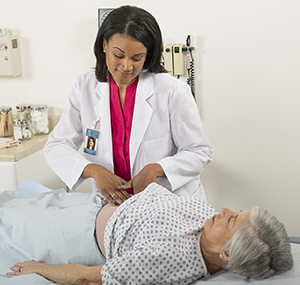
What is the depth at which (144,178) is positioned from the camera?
1.62 metres

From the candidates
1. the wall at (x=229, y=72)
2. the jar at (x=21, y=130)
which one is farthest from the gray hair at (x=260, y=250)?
the jar at (x=21, y=130)

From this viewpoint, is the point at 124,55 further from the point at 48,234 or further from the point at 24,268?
the point at 24,268

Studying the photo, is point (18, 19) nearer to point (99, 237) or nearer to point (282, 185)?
point (99, 237)

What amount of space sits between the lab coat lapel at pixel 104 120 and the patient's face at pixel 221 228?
0.61 meters

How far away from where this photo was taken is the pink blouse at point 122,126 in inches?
71.1

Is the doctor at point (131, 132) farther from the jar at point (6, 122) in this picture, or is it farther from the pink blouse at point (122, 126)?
the jar at point (6, 122)

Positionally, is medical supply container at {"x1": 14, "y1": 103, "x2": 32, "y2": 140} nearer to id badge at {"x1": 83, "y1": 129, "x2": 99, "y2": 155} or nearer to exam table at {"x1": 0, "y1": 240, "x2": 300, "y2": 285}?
id badge at {"x1": 83, "y1": 129, "x2": 99, "y2": 155}

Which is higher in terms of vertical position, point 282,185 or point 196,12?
point 196,12

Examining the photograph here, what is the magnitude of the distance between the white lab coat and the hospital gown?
0.21 meters

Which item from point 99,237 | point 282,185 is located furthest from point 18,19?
point 282,185

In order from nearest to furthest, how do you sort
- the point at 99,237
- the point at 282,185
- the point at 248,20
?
the point at 99,237 < the point at 248,20 < the point at 282,185

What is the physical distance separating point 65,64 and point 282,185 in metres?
1.77

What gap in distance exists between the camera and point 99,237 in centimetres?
154

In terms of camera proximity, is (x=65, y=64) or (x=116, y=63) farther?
(x=65, y=64)
